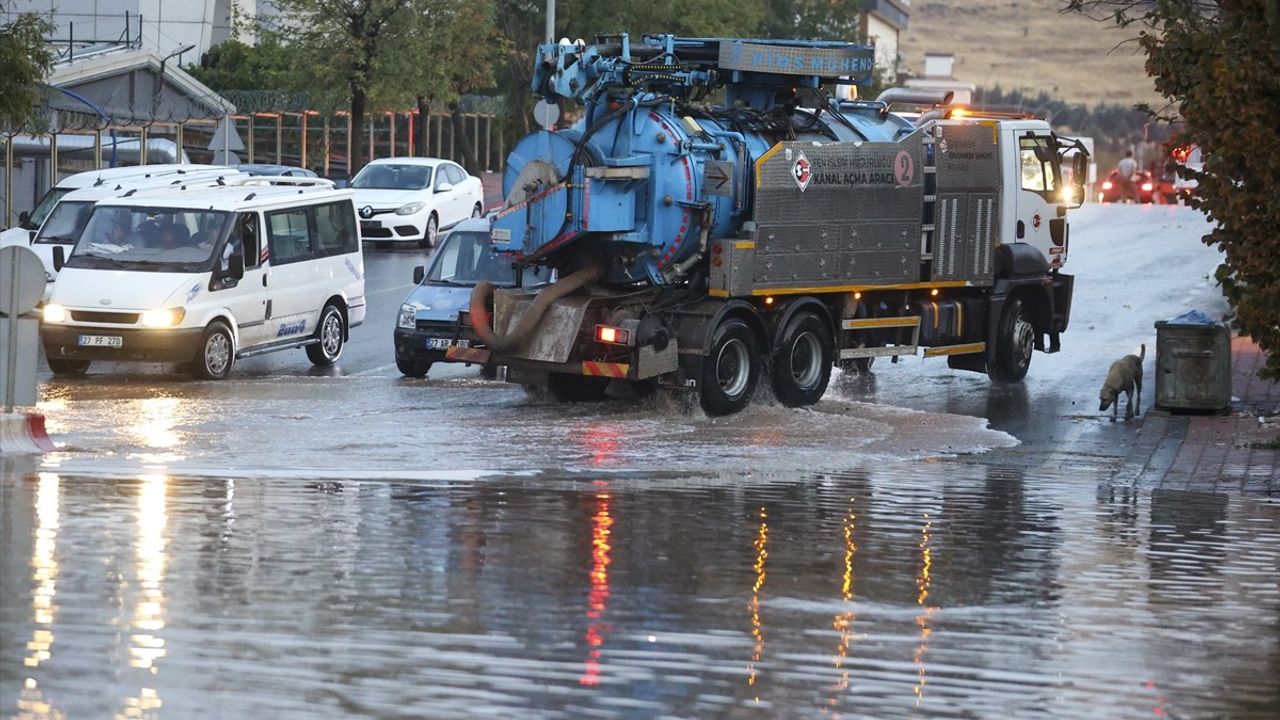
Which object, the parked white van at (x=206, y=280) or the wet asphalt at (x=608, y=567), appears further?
the parked white van at (x=206, y=280)

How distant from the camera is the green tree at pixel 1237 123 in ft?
48.3

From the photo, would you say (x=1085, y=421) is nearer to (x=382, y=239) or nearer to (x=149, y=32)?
(x=382, y=239)

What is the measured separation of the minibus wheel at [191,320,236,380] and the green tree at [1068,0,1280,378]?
352 inches

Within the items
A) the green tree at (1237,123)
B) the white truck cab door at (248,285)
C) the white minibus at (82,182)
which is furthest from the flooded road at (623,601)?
the white minibus at (82,182)

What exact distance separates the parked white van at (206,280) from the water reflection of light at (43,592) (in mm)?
6927

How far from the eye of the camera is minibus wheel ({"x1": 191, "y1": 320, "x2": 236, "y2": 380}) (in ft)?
64.6

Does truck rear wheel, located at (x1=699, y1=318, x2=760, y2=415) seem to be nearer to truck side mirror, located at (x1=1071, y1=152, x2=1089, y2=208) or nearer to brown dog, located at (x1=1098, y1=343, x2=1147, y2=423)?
brown dog, located at (x1=1098, y1=343, x2=1147, y2=423)

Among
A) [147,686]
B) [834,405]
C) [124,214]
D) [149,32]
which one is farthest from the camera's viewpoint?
[149,32]

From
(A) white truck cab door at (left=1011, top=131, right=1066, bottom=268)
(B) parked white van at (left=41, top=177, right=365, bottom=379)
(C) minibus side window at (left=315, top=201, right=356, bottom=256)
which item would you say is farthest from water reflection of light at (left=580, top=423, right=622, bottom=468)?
(A) white truck cab door at (left=1011, top=131, right=1066, bottom=268)

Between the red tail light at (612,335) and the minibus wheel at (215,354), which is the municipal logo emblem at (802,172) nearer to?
the red tail light at (612,335)

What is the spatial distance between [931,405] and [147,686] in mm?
12847

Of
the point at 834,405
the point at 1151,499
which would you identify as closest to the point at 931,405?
the point at 834,405

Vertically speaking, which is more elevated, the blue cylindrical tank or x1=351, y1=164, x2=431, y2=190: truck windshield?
x1=351, y1=164, x2=431, y2=190: truck windshield

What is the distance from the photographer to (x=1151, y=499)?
13.5 m
